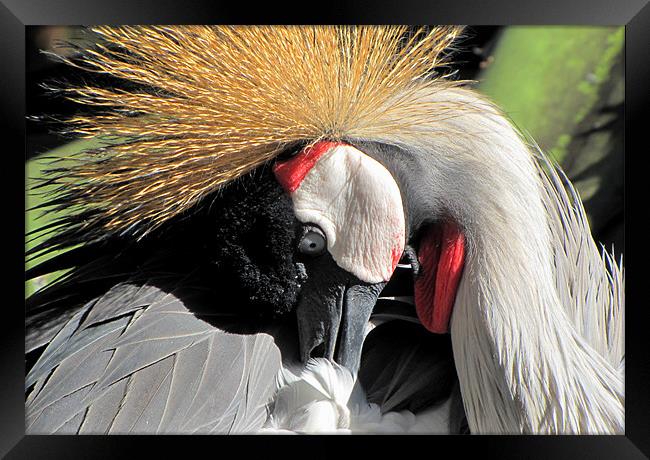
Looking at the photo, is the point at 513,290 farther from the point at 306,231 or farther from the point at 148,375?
the point at 148,375

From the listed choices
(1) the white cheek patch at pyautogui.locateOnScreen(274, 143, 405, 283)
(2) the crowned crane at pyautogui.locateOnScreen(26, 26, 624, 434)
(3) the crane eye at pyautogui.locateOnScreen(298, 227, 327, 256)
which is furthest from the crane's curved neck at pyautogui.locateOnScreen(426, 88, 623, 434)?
(3) the crane eye at pyautogui.locateOnScreen(298, 227, 327, 256)

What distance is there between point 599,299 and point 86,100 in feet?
3.14

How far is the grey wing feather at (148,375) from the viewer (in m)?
1.06

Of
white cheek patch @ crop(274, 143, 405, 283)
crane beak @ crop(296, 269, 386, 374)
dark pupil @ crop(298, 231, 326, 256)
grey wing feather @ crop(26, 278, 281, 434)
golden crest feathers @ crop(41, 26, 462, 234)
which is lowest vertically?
grey wing feather @ crop(26, 278, 281, 434)

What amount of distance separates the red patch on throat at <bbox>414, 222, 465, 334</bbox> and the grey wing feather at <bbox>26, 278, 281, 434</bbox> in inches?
11.3

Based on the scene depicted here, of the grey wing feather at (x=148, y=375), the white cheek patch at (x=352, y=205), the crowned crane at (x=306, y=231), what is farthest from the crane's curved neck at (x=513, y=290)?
the grey wing feather at (x=148, y=375)

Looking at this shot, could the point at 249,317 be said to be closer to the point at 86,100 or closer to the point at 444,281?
the point at 444,281

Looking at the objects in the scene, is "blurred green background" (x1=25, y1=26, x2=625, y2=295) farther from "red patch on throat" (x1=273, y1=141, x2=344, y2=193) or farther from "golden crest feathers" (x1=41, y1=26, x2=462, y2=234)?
"red patch on throat" (x1=273, y1=141, x2=344, y2=193)

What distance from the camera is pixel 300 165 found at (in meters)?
1.09

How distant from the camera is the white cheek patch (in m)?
1.09

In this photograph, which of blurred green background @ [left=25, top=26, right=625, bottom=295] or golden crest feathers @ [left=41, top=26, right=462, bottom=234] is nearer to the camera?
golden crest feathers @ [left=41, top=26, right=462, bottom=234]

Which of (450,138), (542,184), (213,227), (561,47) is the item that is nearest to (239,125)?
(213,227)

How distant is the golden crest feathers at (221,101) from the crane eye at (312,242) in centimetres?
14
